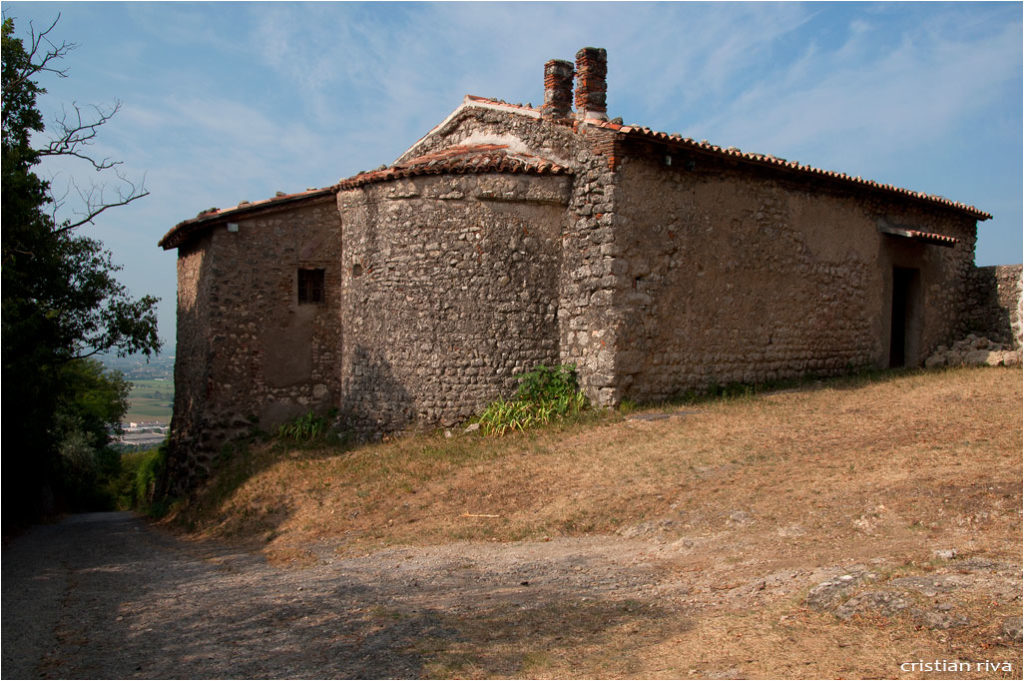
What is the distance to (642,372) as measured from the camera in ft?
41.8

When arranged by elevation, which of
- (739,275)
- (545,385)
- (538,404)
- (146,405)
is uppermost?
(739,275)

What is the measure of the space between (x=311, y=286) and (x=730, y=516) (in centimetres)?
1005

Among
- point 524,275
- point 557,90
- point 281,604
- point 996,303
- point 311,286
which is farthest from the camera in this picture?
point 996,303

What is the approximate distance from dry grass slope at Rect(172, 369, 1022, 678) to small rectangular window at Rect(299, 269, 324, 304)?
10.0 feet

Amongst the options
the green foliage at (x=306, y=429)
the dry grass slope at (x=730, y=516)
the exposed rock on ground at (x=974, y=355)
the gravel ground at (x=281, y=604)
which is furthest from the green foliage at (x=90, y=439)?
the exposed rock on ground at (x=974, y=355)

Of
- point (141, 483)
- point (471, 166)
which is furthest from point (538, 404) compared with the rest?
point (141, 483)

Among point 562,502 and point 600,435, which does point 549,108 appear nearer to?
point 600,435

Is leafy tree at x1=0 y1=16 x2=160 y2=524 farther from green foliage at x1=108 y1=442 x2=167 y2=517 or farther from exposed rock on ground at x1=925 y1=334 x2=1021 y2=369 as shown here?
exposed rock on ground at x1=925 y1=334 x2=1021 y2=369

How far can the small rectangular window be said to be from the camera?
49.3 feet

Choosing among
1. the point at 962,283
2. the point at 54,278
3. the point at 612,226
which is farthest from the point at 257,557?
the point at 962,283

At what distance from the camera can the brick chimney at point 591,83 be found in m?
13.3

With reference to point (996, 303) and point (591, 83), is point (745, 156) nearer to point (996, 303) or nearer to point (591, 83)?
point (591, 83)

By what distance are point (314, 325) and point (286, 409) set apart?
1739mm

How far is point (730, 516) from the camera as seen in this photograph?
7809 mm
